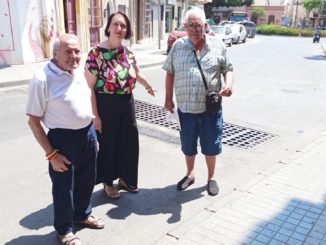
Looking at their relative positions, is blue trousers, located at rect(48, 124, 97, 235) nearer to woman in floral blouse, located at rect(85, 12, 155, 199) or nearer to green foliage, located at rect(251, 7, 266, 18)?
woman in floral blouse, located at rect(85, 12, 155, 199)

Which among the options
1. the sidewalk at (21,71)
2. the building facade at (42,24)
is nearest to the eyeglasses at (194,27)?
the building facade at (42,24)

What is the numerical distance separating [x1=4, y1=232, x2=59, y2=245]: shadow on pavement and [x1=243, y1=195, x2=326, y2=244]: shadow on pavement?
159 centimetres

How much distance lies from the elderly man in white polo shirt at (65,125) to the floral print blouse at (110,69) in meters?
0.52

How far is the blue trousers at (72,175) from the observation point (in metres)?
2.75

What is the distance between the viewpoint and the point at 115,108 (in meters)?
3.48

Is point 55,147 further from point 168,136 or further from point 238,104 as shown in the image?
point 238,104

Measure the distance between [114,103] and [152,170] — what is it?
4.58 ft

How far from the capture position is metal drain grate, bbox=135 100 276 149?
561cm

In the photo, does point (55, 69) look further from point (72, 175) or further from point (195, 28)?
point (195, 28)

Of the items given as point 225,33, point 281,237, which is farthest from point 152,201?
point 225,33

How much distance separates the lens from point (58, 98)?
2.58 meters

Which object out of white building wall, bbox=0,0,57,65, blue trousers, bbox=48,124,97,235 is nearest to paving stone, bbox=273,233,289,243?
blue trousers, bbox=48,124,97,235

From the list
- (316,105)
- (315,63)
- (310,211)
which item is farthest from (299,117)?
(315,63)

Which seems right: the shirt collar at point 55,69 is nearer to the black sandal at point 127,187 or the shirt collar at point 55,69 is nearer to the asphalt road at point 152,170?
the asphalt road at point 152,170
